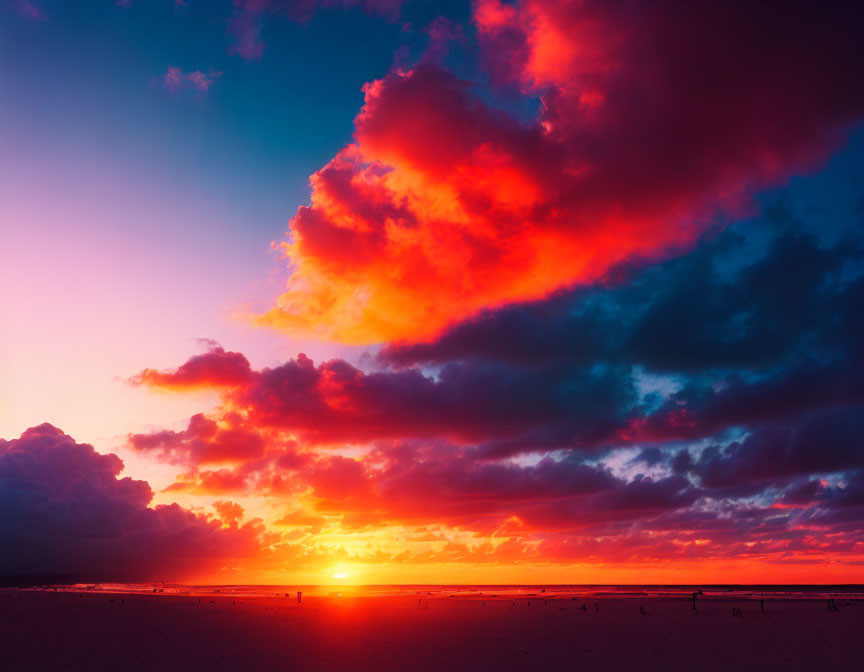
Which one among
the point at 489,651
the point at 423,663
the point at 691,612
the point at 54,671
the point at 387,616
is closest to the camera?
the point at 54,671

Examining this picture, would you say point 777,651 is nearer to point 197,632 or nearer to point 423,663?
point 423,663

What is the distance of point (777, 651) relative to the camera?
36531mm

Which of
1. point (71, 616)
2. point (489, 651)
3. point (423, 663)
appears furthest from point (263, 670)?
point (71, 616)

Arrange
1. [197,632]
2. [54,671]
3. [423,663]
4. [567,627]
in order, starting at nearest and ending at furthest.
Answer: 1. [54,671]
2. [423,663]
3. [197,632]
4. [567,627]

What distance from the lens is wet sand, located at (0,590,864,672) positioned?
106 ft

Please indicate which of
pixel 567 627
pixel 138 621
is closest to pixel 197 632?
pixel 138 621

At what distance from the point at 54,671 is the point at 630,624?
4200cm

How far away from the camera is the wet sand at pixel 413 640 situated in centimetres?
3228

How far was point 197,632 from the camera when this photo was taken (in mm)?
43156

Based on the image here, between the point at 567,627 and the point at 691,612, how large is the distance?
21412mm

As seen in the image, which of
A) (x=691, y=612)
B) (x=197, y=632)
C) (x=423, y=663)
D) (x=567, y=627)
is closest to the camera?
(x=423, y=663)

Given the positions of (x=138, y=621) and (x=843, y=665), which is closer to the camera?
(x=843, y=665)

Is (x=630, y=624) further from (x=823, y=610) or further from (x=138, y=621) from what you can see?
(x=138, y=621)

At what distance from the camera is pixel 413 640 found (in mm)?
40531
